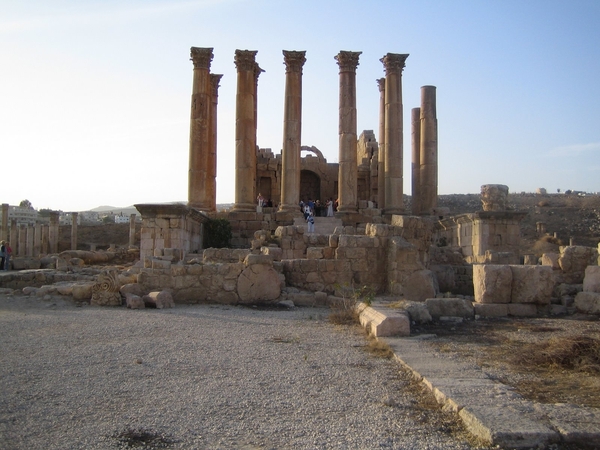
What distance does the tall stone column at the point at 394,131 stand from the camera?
26.7m

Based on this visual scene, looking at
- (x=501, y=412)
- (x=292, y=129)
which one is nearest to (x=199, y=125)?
(x=292, y=129)

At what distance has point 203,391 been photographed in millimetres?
5230

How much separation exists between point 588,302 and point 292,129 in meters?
16.9

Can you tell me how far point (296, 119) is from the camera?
84.0 feet

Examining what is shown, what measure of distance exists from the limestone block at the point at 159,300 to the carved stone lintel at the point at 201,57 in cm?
1605

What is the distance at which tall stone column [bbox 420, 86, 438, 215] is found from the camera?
90.8 ft

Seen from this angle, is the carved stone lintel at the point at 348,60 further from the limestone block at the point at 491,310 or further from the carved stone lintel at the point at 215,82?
the limestone block at the point at 491,310

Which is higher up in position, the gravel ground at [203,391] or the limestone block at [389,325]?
the limestone block at [389,325]

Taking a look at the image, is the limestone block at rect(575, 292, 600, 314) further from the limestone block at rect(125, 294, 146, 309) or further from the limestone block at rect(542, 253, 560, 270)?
the limestone block at rect(125, 294, 146, 309)

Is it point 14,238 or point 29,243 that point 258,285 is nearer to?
point 29,243

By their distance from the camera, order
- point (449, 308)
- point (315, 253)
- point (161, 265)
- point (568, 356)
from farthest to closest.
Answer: point (315, 253)
point (161, 265)
point (449, 308)
point (568, 356)

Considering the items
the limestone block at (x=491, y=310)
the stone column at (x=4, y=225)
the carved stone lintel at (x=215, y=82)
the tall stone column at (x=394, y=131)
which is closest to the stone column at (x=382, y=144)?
the tall stone column at (x=394, y=131)

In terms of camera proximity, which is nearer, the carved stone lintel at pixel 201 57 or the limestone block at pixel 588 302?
the limestone block at pixel 588 302

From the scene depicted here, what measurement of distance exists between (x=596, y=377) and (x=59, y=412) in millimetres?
5036
